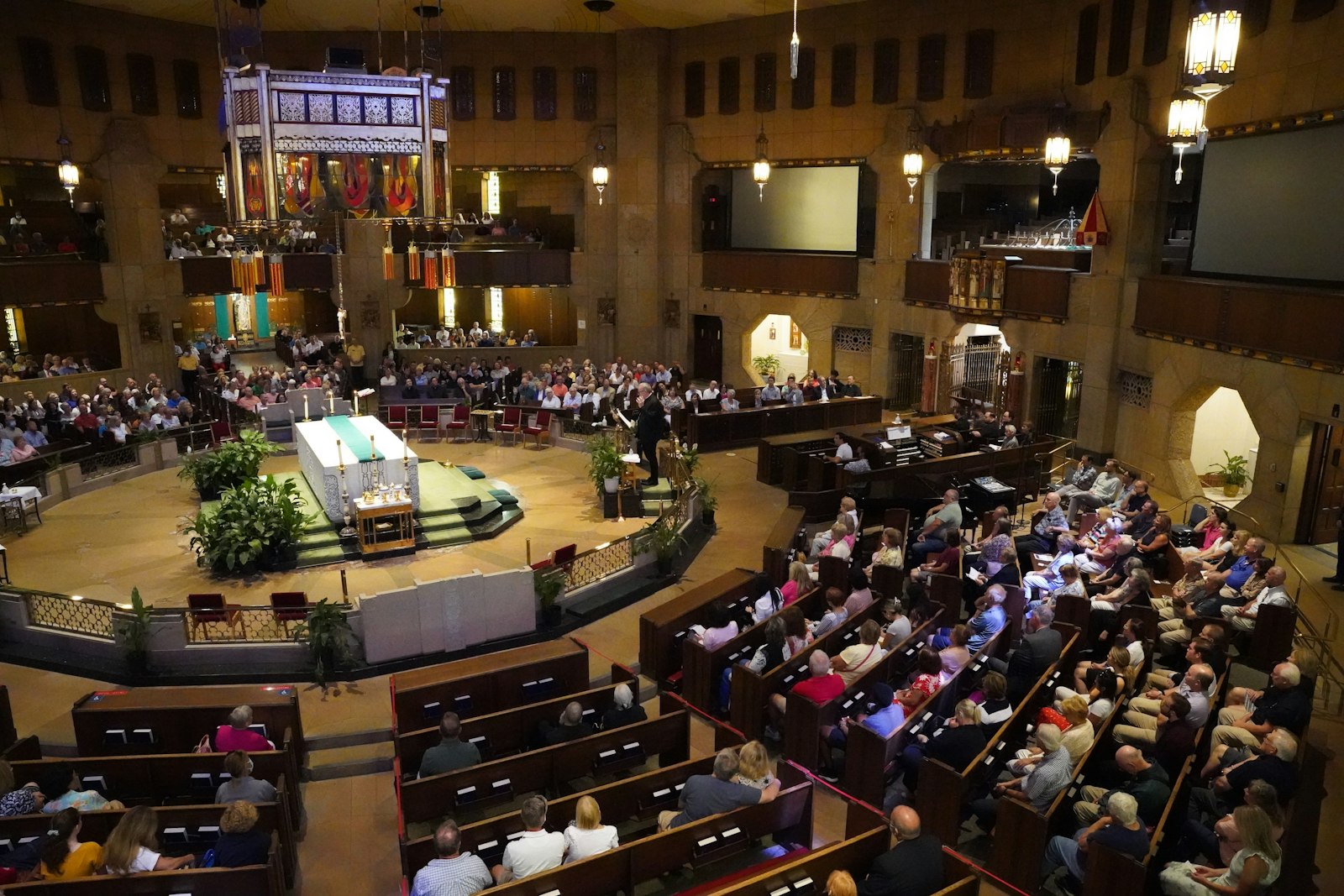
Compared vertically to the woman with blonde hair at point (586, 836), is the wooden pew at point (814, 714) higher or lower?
lower

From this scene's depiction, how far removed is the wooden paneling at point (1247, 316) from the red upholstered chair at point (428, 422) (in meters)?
14.1

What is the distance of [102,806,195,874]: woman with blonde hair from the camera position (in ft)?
20.0

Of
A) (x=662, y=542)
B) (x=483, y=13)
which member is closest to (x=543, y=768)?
(x=662, y=542)

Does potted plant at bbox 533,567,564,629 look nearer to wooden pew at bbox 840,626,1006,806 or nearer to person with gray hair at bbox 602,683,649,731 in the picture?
person with gray hair at bbox 602,683,649,731

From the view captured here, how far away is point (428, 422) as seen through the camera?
70.4ft

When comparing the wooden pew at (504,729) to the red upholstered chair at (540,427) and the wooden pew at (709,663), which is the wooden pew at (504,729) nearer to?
the wooden pew at (709,663)

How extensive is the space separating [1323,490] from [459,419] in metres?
15.9

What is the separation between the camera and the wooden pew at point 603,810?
6.65m

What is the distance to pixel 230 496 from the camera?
1384 cm

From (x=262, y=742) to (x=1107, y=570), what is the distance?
9.42m

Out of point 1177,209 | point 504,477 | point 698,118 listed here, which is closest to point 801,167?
point 698,118

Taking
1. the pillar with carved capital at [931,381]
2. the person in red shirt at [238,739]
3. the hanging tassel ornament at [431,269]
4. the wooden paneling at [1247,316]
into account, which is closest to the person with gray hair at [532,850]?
the person in red shirt at [238,739]

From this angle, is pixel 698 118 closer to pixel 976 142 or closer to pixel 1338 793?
pixel 976 142

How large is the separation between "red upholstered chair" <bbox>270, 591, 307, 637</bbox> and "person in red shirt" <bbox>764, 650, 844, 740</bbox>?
5.24m
